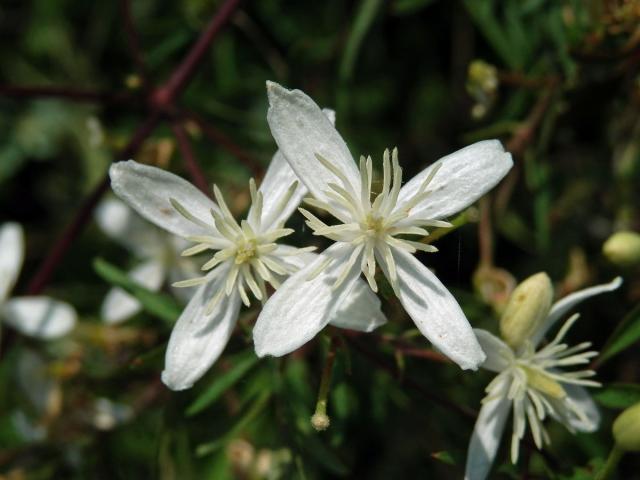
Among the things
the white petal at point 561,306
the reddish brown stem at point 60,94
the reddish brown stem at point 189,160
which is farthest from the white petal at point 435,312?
the reddish brown stem at point 60,94

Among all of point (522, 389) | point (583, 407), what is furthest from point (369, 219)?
point (583, 407)

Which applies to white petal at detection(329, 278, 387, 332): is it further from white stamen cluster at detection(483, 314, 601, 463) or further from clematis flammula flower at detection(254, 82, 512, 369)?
white stamen cluster at detection(483, 314, 601, 463)

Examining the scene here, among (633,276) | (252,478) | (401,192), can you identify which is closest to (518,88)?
(633,276)

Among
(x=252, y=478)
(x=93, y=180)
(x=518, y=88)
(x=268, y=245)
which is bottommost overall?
(x=252, y=478)

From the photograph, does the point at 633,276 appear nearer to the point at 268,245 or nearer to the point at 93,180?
the point at 268,245

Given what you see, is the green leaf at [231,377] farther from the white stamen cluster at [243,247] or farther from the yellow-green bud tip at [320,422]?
the yellow-green bud tip at [320,422]

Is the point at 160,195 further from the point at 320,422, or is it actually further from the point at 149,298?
the point at 320,422
